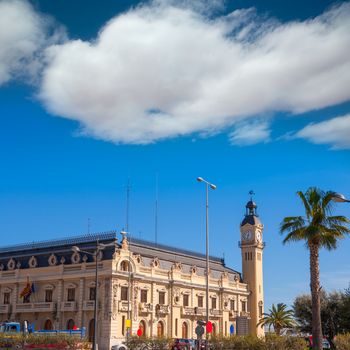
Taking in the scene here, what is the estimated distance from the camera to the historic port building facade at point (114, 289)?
6506cm

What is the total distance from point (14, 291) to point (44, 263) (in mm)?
5201

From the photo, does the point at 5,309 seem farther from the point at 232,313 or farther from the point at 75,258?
the point at 232,313

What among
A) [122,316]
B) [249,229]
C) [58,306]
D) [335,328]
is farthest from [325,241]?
[249,229]

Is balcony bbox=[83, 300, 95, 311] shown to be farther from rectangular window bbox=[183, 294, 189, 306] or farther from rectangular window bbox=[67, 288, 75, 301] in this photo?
rectangular window bbox=[183, 294, 189, 306]

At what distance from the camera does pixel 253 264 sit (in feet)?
289

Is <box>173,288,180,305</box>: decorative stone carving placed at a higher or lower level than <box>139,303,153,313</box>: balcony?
higher

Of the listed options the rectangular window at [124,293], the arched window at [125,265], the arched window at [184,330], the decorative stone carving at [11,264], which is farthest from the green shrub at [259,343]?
the decorative stone carving at [11,264]

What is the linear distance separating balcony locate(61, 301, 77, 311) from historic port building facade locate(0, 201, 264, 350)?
103 millimetres

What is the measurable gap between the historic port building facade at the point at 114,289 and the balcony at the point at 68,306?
103mm

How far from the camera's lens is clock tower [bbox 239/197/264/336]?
3433 inches

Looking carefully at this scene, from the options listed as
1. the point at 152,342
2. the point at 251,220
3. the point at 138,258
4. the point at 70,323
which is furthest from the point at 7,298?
the point at 251,220

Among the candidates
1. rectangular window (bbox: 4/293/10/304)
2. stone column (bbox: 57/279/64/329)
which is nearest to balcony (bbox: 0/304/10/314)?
rectangular window (bbox: 4/293/10/304)

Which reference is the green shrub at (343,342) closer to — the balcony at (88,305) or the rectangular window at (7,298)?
the balcony at (88,305)

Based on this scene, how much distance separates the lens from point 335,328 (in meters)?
62.1
